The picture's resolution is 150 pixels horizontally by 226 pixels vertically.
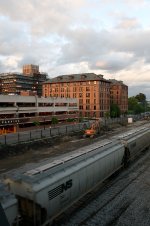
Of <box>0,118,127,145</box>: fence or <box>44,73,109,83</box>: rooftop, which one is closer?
<box>0,118,127,145</box>: fence

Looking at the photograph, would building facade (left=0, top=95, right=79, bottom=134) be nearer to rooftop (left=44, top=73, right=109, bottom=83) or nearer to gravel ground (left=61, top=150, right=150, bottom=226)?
rooftop (left=44, top=73, right=109, bottom=83)

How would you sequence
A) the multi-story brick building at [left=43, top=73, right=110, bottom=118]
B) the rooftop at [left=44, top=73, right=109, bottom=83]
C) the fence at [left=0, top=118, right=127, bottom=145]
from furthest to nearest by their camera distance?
the rooftop at [left=44, top=73, right=109, bottom=83], the multi-story brick building at [left=43, top=73, right=110, bottom=118], the fence at [left=0, top=118, right=127, bottom=145]

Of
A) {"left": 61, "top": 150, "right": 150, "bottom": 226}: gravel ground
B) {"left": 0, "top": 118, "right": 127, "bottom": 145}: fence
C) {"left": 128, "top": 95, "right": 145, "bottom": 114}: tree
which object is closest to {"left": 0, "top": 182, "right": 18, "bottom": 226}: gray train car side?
{"left": 61, "top": 150, "right": 150, "bottom": 226}: gravel ground

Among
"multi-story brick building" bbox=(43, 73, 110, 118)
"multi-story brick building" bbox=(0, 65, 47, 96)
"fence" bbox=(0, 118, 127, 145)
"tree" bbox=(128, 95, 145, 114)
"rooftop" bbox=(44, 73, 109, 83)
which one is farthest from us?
"multi-story brick building" bbox=(0, 65, 47, 96)

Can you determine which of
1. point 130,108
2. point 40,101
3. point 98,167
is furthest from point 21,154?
point 130,108

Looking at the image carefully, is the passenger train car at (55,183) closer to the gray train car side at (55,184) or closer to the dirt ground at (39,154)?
the gray train car side at (55,184)

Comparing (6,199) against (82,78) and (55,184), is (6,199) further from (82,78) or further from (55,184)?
(82,78)

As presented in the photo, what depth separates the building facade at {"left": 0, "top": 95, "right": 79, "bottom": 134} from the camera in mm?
64062

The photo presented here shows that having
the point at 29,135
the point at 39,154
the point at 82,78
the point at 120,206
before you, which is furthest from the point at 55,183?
the point at 82,78

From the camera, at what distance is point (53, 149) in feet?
150

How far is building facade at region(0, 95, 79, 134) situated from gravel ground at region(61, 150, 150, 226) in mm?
44444

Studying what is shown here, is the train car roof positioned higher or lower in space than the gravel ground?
higher

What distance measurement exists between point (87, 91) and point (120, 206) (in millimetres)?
109365

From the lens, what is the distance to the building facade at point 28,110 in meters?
64.1
